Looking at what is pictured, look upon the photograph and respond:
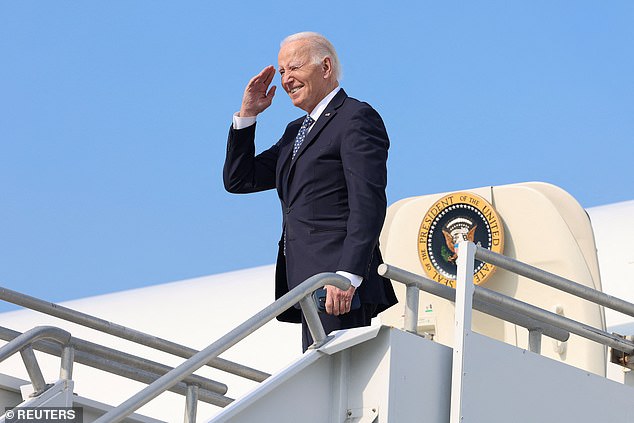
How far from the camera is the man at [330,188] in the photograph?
604 cm

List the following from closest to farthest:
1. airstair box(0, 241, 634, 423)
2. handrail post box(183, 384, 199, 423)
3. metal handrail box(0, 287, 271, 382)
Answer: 1. airstair box(0, 241, 634, 423)
2. metal handrail box(0, 287, 271, 382)
3. handrail post box(183, 384, 199, 423)

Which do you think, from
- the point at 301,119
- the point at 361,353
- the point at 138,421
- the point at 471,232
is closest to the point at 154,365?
the point at 138,421

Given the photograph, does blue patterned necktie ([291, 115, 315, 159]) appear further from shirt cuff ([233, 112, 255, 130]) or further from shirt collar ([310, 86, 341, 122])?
shirt cuff ([233, 112, 255, 130])

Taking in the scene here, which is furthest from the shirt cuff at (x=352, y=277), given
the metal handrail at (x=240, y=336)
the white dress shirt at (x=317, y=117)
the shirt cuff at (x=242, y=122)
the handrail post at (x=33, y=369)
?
the handrail post at (x=33, y=369)

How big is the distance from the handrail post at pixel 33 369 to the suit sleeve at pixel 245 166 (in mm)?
1402

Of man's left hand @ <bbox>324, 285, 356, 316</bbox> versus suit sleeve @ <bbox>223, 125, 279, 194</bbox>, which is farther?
suit sleeve @ <bbox>223, 125, 279, 194</bbox>

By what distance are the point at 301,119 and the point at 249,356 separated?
6.69m

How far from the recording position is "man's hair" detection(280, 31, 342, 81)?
652cm

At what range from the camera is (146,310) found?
17.4m

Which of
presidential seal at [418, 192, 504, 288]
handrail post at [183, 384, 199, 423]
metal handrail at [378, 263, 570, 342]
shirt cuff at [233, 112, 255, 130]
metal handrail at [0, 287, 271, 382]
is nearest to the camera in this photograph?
metal handrail at [378, 263, 570, 342]

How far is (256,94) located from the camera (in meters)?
7.01

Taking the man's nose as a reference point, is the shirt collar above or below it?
below

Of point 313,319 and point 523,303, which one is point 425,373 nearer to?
point 313,319

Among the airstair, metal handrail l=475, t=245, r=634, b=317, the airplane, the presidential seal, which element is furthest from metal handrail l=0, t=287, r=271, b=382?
the presidential seal
